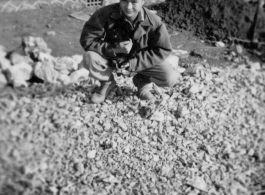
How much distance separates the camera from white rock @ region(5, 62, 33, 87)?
2251 millimetres

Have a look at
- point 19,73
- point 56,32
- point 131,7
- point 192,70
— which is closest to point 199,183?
point 192,70

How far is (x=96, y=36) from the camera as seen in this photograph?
2152 millimetres

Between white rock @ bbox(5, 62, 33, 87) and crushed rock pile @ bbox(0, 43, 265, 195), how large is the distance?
0.09m

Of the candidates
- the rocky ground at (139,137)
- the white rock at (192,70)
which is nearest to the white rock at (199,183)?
the rocky ground at (139,137)

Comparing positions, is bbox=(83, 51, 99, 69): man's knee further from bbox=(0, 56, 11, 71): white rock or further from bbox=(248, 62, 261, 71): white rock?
bbox=(248, 62, 261, 71): white rock

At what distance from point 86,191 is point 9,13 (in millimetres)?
2585

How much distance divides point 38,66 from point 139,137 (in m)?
1.07

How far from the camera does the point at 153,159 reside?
2186 mm

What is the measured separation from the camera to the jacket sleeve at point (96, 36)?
2086 millimetres

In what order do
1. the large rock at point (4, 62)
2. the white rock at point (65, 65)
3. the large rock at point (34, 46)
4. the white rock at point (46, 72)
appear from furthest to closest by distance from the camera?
1. the large rock at point (34, 46)
2. the white rock at point (65, 65)
3. the white rock at point (46, 72)
4. the large rock at point (4, 62)

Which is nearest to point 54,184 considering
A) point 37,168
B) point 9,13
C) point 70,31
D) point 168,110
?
point 37,168

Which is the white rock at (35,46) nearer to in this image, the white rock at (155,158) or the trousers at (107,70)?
the trousers at (107,70)

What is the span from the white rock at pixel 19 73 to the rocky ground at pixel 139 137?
54mm

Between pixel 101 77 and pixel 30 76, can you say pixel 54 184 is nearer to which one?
pixel 101 77
